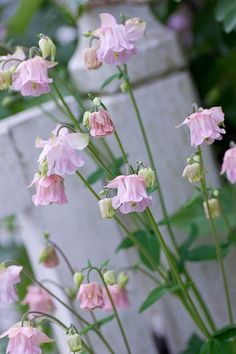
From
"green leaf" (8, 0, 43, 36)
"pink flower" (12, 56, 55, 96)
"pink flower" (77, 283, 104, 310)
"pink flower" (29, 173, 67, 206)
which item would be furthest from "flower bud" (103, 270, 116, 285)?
"green leaf" (8, 0, 43, 36)

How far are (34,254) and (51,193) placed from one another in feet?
1.92

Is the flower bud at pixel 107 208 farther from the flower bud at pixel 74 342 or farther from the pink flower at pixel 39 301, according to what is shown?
the pink flower at pixel 39 301

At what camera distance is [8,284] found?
110cm

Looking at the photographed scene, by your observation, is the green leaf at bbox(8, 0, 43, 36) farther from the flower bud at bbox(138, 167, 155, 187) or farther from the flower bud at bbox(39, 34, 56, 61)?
the flower bud at bbox(138, 167, 155, 187)

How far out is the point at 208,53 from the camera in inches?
81.4

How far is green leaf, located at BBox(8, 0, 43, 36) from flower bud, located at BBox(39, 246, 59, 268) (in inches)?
31.6

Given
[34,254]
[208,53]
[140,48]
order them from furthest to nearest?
Result: 1. [208,53]
2. [140,48]
3. [34,254]

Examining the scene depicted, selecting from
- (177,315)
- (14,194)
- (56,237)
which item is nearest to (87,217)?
(56,237)

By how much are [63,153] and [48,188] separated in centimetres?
7

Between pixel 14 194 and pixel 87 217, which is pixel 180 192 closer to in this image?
pixel 87 217

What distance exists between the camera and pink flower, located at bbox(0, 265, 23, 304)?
1.10 metres

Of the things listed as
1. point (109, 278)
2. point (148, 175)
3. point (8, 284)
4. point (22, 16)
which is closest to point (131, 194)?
point (148, 175)

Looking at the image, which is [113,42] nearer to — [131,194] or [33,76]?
[33,76]

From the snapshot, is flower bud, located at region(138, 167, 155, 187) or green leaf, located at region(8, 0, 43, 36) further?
green leaf, located at region(8, 0, 43, 36)
